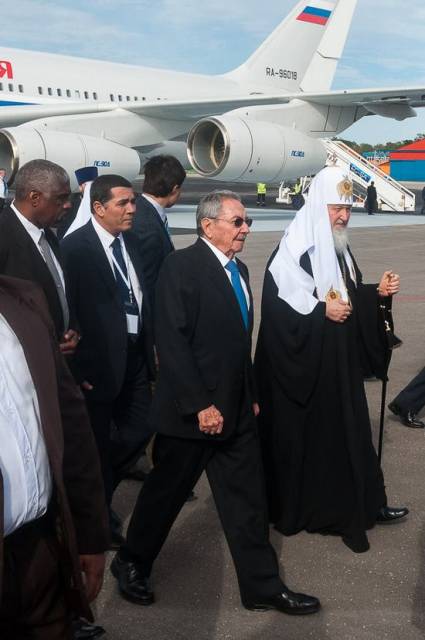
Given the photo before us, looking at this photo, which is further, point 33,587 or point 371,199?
point 371,199

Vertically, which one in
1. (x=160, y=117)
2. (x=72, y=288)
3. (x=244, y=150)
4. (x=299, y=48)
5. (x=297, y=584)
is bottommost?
(x=297, y=584)

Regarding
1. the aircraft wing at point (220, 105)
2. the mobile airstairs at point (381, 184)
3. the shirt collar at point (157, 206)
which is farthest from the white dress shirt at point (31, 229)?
the mobile airstairs at point (381, 184)

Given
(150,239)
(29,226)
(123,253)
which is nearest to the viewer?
(29,226)

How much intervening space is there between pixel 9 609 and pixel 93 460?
0.41 meters

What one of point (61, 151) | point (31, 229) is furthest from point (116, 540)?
point (61, 151)

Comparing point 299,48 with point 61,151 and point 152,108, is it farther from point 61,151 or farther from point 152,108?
point 61,151

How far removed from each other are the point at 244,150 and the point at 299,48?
451 inches

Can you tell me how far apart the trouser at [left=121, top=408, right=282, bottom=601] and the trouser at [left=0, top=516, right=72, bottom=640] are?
1.33 m

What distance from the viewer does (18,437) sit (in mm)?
1807

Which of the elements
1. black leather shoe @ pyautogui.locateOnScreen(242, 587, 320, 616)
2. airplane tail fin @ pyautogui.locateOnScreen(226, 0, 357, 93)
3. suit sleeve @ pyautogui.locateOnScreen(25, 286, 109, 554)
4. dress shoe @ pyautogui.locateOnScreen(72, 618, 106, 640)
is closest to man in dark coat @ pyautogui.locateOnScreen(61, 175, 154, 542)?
dress shoe @ pyautogui.locateOnScreen(72, 618, 106, 640)

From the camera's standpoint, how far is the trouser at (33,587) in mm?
1860

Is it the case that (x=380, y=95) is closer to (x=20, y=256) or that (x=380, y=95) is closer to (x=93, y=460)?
(x=20, y=256)

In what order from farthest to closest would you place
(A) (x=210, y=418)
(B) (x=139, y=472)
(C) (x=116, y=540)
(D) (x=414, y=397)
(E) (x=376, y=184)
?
1. (E) (x=376, y=184)
2. (D) (x=414, y=397)
3. (B) (x=139, y=472)
4. (C) (x=116, y=540)
5. (A) (x=210, y=418)

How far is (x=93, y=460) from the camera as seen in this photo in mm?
2062
